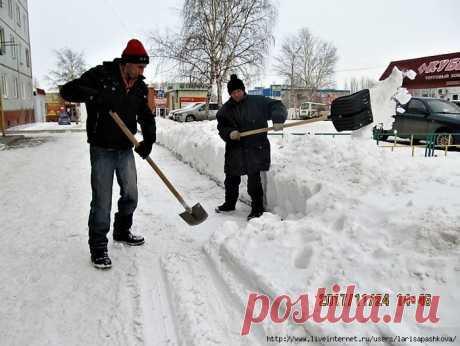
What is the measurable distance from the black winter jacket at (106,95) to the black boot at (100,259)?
858mm

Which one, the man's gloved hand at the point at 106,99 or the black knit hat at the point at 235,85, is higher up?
the black knit hat at the point at 235,85

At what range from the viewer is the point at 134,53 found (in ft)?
10.3

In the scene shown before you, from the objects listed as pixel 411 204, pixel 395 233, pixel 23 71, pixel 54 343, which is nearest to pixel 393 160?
pixel 411 204

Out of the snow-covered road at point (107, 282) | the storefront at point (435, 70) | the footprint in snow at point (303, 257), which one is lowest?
the snow-covered road at point (107, 282)

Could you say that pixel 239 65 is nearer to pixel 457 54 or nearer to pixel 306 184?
pixel 457 54

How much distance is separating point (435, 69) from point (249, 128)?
66.9ft

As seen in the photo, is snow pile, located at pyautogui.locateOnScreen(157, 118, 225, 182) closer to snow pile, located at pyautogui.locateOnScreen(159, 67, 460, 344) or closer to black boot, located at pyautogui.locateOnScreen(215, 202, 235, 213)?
black boot, located at pyautogui.locateOnScreen(215, 202, 235, 213)

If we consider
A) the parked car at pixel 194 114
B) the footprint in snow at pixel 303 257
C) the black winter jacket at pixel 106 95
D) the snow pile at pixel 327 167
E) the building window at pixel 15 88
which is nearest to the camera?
the footprint in snow at pixel 303 257

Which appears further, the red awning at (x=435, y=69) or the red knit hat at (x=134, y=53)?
the red awning at (x=435, y=69)

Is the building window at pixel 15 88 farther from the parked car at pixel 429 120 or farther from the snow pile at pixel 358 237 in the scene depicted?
the snow pile at pixel 358 237

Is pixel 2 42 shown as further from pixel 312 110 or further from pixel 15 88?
pixel 312 110

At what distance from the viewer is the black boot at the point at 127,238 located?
3750 mm

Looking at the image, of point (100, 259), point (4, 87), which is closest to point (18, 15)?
point (4, 87)

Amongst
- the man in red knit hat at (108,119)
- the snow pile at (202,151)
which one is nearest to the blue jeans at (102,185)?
the man in red knit hat at (108,119)
